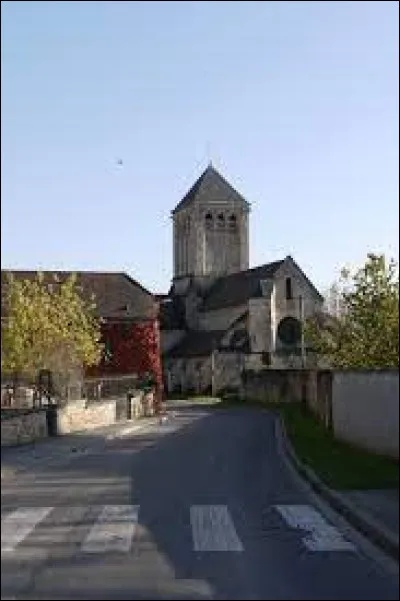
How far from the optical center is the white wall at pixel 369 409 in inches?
887

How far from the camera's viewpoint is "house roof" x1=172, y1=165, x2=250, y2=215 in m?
114

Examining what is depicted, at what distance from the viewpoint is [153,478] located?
21781 millimetres

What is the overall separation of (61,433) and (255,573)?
21.5 m

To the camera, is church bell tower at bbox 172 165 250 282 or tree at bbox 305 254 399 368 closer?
tree at bbox 305 254 399 368

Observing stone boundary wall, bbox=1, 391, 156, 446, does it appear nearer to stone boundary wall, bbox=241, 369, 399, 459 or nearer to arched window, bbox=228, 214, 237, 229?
stone boundary wall, bbox=241, 369, 399, 459

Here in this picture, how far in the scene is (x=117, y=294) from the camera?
270ft

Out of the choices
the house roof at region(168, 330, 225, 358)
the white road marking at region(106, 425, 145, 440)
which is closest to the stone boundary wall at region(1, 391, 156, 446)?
the white road marking at region(106, 425, 145, 440)

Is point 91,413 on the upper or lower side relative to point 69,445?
upper

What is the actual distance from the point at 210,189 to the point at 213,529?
10089cm

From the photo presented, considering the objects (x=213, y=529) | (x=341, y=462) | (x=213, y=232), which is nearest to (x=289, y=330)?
(x=213, y=232)

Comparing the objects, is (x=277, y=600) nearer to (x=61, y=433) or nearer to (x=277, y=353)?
(x=61, y=433)

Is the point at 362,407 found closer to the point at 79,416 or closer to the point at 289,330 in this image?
the point at 79,416

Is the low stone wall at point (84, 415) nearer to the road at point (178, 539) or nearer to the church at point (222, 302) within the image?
the road at point (178, 539)

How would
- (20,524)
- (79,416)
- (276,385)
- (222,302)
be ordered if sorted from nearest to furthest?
(20,524) < (79,416) < (276,385) < (222,302)
